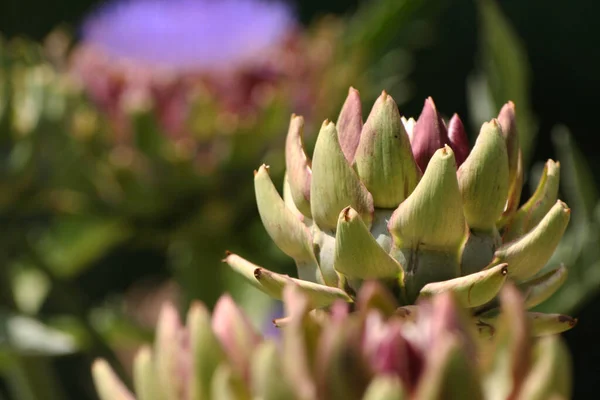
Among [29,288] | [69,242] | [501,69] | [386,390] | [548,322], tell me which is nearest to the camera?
[386,390]

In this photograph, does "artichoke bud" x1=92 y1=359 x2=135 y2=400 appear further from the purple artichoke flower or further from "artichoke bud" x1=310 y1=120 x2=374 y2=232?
the purple artichoke flower

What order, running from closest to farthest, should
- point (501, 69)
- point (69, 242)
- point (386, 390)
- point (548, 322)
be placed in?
point (386, 390), point (548, 322), point (501, 69), point (69, 242)

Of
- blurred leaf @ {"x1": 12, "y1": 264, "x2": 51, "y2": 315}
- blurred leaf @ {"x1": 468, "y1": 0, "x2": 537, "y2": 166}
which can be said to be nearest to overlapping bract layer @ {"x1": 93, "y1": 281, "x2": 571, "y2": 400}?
blurred leaf @ {"x1": 468, "y1": 0, "x2": 537, "y2": 166}

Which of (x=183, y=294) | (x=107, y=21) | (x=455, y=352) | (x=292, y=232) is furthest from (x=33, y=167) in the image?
(x=455, y=352)

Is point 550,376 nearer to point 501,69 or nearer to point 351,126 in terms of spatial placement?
point 351,126

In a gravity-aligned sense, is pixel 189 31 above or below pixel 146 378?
above

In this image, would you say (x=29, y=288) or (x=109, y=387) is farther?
(x=29, y=288)

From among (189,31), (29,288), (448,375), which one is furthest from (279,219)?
(189,31)

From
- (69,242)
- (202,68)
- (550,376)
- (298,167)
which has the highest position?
(202,68)
